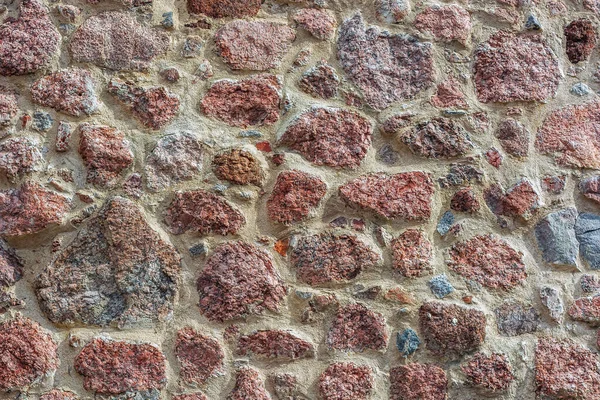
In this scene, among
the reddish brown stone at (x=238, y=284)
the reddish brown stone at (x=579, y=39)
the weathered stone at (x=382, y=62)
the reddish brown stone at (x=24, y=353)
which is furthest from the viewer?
the reddish brown stone at (x=579, y=39)

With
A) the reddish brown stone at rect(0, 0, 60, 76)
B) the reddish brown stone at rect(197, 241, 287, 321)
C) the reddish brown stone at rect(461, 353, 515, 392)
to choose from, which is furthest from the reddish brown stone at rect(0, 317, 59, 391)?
the reddish brown stone at rect(461, 353, 515, 392)

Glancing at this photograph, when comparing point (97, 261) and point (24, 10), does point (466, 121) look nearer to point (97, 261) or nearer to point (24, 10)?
point (97, 261)

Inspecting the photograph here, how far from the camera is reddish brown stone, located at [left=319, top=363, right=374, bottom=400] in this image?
1941mm

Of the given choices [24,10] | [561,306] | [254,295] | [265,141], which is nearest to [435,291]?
[561,306]

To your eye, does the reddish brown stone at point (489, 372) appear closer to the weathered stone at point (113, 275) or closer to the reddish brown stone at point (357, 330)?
the reddish brown stone at point (357, 330)

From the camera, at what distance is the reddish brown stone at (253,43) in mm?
2166

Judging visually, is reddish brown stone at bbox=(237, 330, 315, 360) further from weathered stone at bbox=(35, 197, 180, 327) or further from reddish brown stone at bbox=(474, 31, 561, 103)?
reddish brown stone at bbox=(474, 31, 561, 103)

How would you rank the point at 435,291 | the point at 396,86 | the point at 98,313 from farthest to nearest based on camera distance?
1. the point at 396,86
2. the point at 435,291
3. the point at 98,313

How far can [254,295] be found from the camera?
1976 mm

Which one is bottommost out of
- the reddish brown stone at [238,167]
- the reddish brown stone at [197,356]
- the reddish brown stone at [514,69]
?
the reddish brown stone at [197,356]

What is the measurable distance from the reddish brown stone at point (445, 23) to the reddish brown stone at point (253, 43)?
43 cm

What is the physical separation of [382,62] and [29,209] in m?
1.14

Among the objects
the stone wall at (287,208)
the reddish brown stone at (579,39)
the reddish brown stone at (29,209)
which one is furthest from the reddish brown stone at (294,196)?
the reddish brown stone at (579,39)

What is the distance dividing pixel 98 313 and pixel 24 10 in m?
0.92
